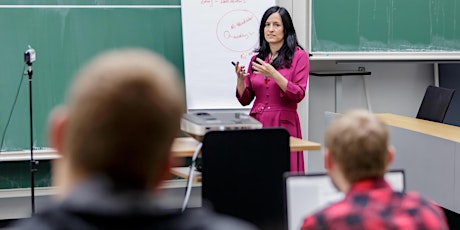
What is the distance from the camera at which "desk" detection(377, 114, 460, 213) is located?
3738 mm

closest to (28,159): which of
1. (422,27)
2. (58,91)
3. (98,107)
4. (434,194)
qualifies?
(58,91)

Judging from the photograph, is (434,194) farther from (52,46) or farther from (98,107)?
(98,107)

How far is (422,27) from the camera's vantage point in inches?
225

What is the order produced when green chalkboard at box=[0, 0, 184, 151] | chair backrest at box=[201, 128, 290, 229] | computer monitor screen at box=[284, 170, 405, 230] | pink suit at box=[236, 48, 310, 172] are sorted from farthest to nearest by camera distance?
green chalkboard at box=[0, 0, 184, 151]
pink suit at box=[236, 48, 310, 172]
chair backrest at box=[201, 128, 290, 229]
computer monitor screen at box=[284, 170, 405, 230]

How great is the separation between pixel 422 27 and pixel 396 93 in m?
0.78

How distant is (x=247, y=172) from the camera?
3.04 m

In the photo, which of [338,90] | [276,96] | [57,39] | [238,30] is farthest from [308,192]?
[338,90]

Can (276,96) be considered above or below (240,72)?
below

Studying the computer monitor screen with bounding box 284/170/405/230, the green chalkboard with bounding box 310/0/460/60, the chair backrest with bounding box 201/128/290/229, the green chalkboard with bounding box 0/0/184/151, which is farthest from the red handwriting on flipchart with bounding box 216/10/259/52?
the computer monitor screen with bounding box 284/170/405/230

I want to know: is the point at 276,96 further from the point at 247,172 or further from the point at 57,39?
the point at 57,39

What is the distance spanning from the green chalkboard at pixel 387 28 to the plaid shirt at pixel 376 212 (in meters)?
3.94

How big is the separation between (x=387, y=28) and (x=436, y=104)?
1113 millimetres

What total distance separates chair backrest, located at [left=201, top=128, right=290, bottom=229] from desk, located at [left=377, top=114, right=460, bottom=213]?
1111 millimetres

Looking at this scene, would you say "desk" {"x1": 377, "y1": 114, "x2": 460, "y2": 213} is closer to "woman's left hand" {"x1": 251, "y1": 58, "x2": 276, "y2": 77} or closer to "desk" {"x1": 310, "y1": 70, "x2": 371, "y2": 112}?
"woman's left hand" {"x1": 251, "y1": 58, "x2": 276, "y2": 77}
